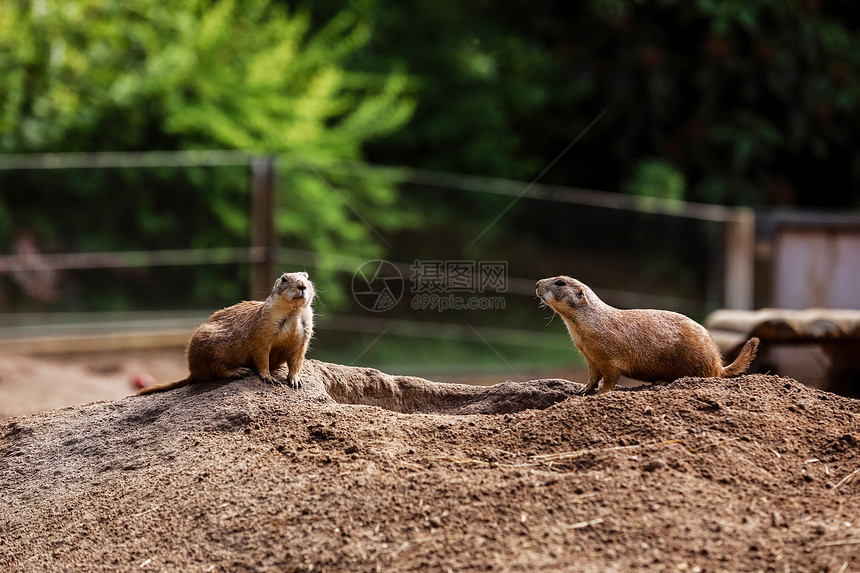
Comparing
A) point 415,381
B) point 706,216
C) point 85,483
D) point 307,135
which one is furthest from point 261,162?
point 85,483

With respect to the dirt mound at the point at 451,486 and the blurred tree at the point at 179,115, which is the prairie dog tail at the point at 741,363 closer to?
the dirt mound at the point at 451,486

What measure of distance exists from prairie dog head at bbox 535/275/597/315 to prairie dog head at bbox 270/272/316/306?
37.5 inches

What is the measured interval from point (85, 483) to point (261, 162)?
6.70 m

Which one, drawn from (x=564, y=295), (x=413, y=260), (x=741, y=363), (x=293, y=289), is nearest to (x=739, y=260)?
(x=413, y=260)

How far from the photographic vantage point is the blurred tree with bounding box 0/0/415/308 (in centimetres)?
956

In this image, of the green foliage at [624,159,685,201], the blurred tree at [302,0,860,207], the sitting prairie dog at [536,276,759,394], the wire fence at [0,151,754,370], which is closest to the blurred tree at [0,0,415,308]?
the wire fence at [0,151,754,370]

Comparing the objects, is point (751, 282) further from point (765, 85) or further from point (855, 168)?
point (855, 168)

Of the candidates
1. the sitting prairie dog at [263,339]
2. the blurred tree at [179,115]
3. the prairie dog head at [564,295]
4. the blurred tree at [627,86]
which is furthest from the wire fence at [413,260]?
the prairie dog head at [564,295]

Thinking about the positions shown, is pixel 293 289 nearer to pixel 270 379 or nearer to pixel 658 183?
pixel 270 379

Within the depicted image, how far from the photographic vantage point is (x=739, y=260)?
10.1m

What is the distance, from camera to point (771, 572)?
2283 mm

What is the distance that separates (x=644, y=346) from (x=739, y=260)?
6.71 meters

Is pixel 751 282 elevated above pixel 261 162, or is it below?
below

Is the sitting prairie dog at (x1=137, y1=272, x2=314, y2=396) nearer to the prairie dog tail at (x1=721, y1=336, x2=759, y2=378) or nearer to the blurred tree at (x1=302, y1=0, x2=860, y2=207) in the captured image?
the prairie dog tail at (x1=721, y1=336, x2=759, y2=378)
